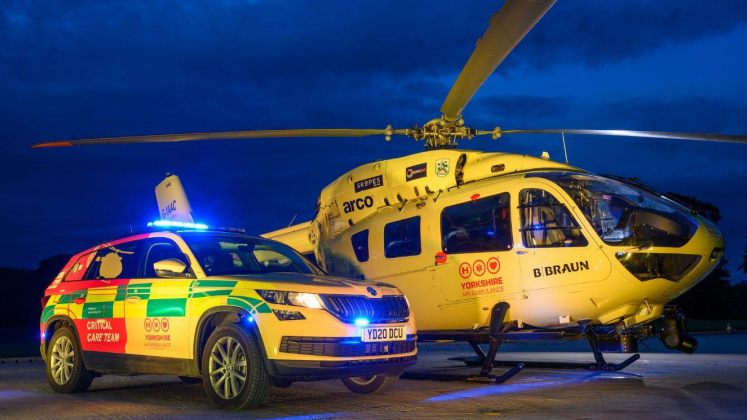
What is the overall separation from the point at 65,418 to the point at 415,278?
5605 mm

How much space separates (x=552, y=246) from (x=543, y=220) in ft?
1.22

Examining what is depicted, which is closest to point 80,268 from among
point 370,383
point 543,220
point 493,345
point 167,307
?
point 167,307

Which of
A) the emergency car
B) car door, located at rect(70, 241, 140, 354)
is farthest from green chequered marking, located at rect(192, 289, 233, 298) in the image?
car door, located at rect(70, 241, 140, 354)

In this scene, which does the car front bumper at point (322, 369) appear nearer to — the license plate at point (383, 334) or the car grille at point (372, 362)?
the car grille at point (372, 362)

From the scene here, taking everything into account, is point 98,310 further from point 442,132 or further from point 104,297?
point 442,132

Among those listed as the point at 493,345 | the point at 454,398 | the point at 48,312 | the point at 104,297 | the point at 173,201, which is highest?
the point at 173,201

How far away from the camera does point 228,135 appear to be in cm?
1162

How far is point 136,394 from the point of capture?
994cm

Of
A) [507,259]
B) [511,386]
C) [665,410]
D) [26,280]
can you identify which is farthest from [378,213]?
[26,280]

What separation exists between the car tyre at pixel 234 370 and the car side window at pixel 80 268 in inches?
124

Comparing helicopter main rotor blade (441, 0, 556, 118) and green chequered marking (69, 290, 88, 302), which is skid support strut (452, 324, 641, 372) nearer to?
helicopter main rotor blade (441, 0, 556, 118)

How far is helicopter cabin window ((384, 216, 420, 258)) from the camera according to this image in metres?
11.8

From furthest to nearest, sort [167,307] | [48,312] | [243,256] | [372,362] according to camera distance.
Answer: [48,312], [243,256], [167,307], [372,362]

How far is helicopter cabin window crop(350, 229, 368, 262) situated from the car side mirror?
4500mm
